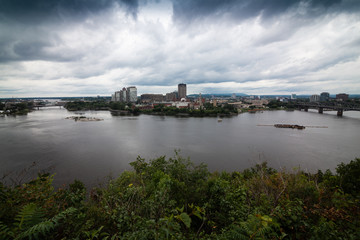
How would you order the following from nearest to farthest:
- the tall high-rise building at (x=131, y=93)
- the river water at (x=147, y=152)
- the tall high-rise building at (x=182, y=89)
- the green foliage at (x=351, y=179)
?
1. the green foliage at (x=351, y=179)
2. the river water at (x=147, y=152)
3. the tall high-rise building at (x=131, y=93)
4. the tall high-rise building at (x=182, y=89)

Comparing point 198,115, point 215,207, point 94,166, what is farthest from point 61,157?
point 198,115

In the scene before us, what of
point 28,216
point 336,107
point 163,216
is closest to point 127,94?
point 336,107

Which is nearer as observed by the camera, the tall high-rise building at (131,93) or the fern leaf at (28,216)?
the fern leaf at (28,216)

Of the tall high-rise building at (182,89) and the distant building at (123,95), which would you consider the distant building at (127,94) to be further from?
the tall high-rise building at (182,89)

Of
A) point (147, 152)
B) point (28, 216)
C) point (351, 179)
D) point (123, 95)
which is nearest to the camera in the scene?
point (28, 216)

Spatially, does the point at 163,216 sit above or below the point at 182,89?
below

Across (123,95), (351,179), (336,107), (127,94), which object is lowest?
(351,179)

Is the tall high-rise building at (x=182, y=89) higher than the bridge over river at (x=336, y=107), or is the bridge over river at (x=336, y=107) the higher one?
the tall high-rise building at (x=182, y=89)

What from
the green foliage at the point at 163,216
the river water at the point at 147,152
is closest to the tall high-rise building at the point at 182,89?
the river water at the point at 147,152

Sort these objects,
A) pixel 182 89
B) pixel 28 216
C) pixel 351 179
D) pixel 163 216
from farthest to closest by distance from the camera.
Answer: pixel 182 89, pixel 351 179, pixel 163 216, pixel 28 216

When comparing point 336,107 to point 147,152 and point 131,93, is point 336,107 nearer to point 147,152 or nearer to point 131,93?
point 147,152

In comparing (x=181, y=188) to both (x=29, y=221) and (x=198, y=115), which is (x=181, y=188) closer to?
(x=29, y=221)

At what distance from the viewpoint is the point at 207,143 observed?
11.8 meters

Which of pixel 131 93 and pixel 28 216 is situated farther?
pixel 131 93
